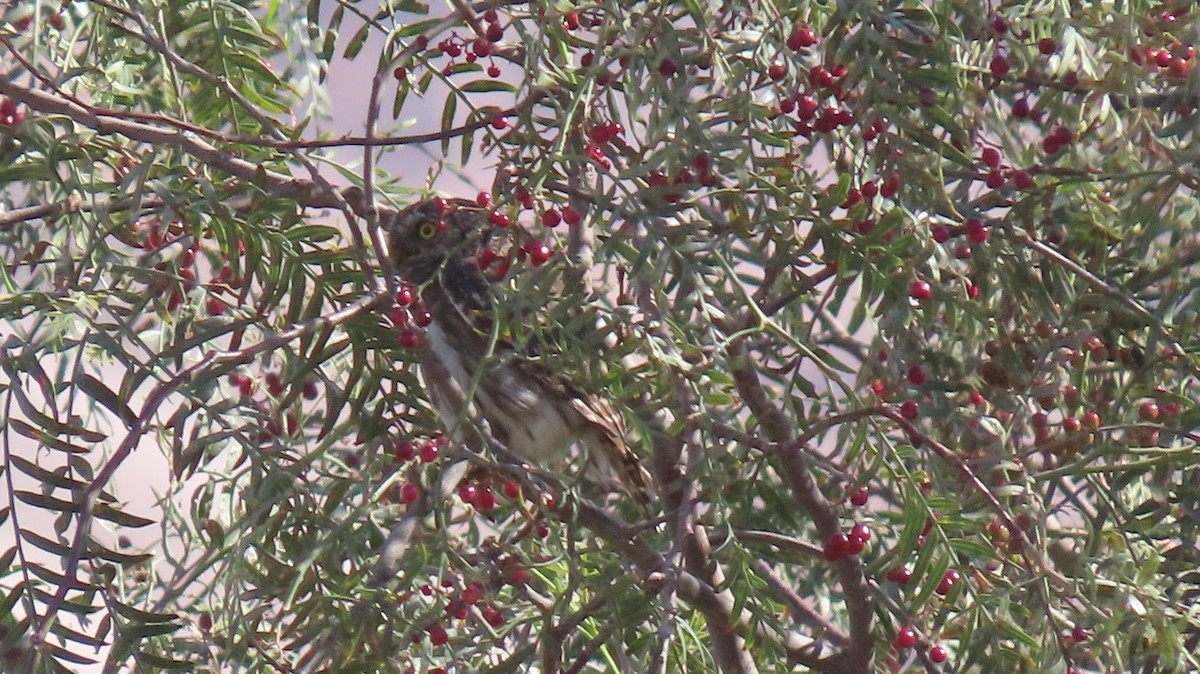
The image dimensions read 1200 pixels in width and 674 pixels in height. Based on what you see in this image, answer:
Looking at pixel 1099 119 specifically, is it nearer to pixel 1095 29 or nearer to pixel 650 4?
pixel 1095 29

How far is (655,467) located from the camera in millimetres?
2945

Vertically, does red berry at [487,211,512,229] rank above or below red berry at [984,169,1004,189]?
above

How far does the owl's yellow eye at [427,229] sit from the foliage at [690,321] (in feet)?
2.30

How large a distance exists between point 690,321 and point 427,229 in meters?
1.71

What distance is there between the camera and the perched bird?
337cm

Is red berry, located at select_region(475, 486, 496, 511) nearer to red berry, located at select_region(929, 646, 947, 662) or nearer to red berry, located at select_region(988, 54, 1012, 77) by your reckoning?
red berry, located at select_region(929, 646, 947, 662)

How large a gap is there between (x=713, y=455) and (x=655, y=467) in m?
0.90

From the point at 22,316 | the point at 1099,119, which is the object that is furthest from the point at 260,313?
the point at 1099,119

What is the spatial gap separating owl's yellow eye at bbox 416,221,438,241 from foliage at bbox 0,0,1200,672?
701 mm

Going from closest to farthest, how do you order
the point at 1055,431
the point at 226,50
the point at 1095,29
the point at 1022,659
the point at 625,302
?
the point at 1095,29 < the point at 625,302 < the point at 1022,659 < the point at 1055,431 < the point at 226,50

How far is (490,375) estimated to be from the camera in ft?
11.7

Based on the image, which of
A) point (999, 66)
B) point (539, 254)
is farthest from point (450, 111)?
point (999, 66)

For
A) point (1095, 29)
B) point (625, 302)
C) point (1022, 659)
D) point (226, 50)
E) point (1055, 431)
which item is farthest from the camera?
point (226, 50)

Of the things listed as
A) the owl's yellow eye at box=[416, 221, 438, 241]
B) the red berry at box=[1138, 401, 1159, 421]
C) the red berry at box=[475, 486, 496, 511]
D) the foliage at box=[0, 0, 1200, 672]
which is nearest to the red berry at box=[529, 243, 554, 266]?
the foliage at box=[0, 0, 1200, 672]
